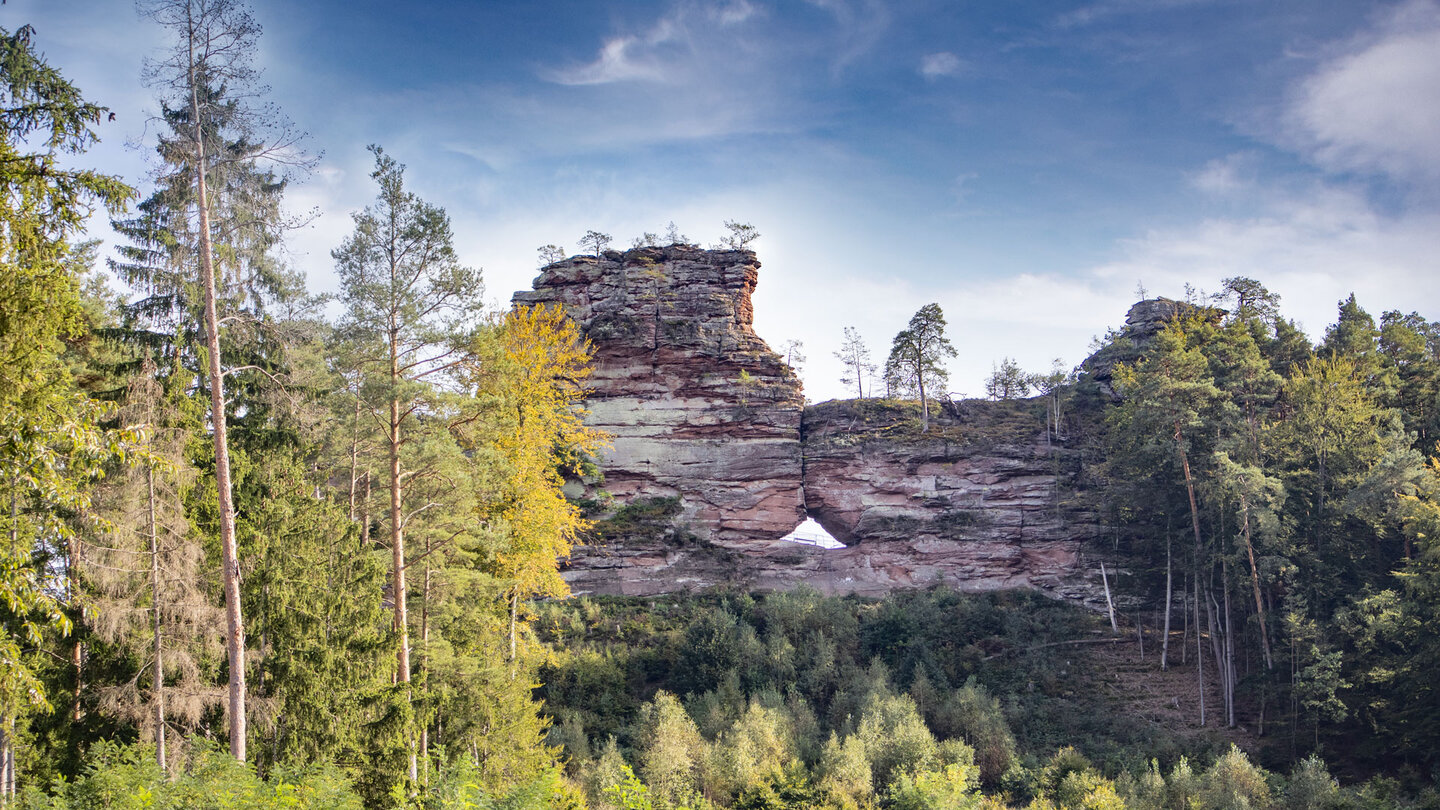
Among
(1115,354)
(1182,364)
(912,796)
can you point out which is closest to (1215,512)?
(1182,364)

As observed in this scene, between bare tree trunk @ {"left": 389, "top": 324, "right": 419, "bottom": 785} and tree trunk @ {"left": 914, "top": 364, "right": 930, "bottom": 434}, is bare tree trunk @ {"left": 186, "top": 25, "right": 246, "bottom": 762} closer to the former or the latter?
bare tree trunk @ {"left": 389, "top": 324, "right": 419, "bottom": 785}

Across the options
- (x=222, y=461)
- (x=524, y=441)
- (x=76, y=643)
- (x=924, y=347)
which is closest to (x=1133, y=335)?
(x=924, y=347)

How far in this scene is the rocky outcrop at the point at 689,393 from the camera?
3688 centimetres

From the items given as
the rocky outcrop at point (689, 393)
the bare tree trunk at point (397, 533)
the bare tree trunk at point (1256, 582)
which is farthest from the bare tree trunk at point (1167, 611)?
the bare tree trunk at point (397, 533)

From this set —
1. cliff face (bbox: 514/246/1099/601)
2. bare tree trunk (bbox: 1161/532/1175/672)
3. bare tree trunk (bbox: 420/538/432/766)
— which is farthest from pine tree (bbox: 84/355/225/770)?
bare tree trunk (bbox: 1161/532/1175/672)

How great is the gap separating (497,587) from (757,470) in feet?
68.5

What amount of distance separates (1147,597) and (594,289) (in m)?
26.9

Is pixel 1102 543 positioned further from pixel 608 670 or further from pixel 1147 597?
pixel 608 670

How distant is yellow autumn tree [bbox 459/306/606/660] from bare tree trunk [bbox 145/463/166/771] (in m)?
4.82

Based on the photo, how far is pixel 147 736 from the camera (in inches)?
512

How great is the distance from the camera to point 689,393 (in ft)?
125

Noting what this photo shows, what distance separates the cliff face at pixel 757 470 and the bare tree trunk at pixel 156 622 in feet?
70.7

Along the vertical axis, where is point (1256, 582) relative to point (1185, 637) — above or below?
above

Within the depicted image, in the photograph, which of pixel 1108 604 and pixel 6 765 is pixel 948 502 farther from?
pixel 6 765
